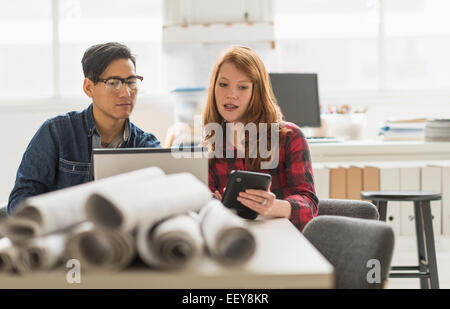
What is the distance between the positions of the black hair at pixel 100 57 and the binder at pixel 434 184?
2104mm

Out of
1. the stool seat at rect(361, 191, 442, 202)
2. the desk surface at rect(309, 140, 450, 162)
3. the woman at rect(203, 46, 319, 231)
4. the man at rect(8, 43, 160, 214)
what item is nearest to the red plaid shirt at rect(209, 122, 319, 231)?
the woman at rect(203, 46, 319, 231)

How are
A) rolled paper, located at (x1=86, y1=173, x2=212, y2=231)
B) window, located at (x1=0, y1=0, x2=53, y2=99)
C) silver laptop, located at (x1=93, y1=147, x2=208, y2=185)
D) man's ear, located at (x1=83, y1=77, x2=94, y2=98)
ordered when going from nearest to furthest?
rolled paper, located at (x1=86, y1=173, x2=212, y2=231) → silver laptop, located at (x1=93, y1=147, x2=208, y2=185) → man's ear, located at (x1=83, y1=77, x2=94, y2=98) → window, located at (x1=0, y1=0, x2=53, y2=99)

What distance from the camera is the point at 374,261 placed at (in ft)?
3.72

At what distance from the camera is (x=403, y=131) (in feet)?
10.6

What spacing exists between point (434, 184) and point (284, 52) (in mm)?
1455

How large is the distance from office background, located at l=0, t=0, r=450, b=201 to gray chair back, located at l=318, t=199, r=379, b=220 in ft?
7.26

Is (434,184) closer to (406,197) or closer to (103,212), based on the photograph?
(406,197)

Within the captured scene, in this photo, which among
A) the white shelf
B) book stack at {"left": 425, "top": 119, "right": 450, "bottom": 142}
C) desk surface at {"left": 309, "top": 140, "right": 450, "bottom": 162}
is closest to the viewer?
desk surface at {"left": 309, "top": 140, "right": 450, "bottom": 162}

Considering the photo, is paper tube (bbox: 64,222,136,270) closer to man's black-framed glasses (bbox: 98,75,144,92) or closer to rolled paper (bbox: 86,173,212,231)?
rolled paper (bbox: 86,173,212,231)

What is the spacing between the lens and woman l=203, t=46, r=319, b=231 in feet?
5.73

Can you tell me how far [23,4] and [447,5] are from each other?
318 centimetres

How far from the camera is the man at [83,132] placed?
5.30 feet

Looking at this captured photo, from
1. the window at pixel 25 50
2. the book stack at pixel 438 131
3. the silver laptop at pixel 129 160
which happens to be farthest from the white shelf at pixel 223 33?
the silver laptop at pixel 129 160

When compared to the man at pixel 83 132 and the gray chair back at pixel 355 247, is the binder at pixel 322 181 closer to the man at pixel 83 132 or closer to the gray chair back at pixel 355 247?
the man at pixel 83 132
